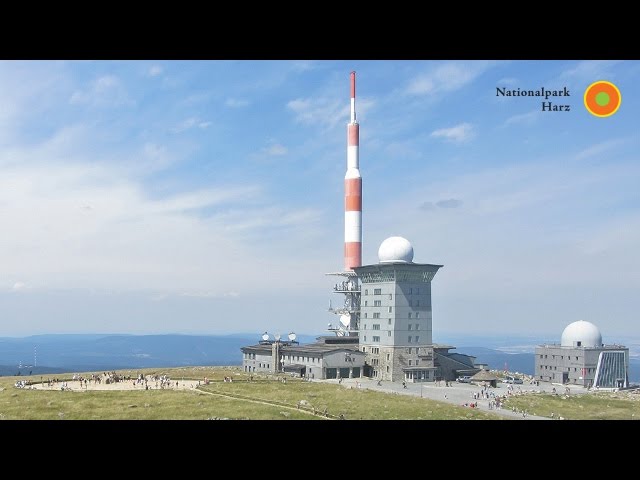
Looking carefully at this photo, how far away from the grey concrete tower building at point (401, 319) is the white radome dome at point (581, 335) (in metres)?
22.4

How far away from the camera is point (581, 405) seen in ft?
225

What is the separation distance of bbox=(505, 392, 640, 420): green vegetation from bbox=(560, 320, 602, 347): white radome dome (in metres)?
15.2

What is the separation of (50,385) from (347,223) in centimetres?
5045

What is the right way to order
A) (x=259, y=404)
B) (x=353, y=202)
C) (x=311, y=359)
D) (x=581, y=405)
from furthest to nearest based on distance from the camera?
(x=353, y=202) → (x=311, y=359) → (x=581, y=405) → (x=259, y=404)

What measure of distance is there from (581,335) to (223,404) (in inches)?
A: 2352

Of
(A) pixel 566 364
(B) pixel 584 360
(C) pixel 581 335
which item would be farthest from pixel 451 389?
(C) pixel 581 335

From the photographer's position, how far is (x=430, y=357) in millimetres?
86688

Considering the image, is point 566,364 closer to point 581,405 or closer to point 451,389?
point 581,405

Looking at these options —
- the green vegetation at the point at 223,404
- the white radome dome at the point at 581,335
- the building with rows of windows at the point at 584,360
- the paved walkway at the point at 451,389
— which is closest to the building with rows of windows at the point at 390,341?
the paved walkway at the point at 451,389

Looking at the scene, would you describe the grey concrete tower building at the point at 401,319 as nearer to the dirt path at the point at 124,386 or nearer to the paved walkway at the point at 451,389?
the paved walkway at the point at 451,389

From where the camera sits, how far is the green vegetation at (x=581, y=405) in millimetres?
62031
